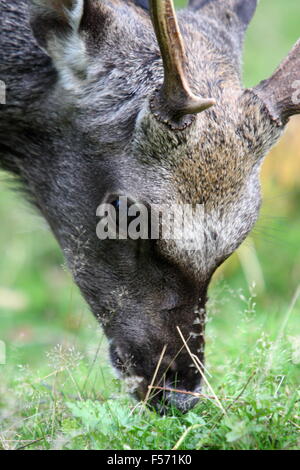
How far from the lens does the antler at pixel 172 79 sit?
172 inches

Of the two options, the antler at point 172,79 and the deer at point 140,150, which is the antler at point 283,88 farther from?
the antler at point 172,79

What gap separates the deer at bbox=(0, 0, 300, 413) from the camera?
15.5ft

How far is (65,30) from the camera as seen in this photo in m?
4.95

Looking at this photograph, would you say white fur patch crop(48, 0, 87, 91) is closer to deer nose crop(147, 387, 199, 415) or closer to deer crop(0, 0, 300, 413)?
deer crop(0, 0, 300, 413)

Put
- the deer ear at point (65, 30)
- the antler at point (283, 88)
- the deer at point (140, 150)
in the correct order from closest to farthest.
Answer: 1. the deer at point (140, 150)
2. the deer ear at point (65, 30)
3. the antler at point (283, 88)


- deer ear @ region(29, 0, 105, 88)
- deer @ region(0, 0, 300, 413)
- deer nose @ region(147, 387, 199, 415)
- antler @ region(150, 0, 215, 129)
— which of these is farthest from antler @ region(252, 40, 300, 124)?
deer nose @ region(147, 387, 199, 415)

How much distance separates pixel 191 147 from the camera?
4715mm

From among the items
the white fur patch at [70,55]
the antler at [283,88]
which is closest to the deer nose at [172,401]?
the antler at [283,88]

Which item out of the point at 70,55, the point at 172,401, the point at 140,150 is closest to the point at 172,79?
the point at 140,150

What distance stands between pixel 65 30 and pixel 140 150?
0.82 m

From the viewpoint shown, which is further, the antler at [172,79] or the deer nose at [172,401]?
the deer nose at [172,401]

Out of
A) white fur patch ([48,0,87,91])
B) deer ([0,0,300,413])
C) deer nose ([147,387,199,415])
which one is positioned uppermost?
white fur patch ([48,0,87,91])
